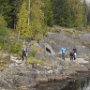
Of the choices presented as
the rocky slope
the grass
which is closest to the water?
the rocky slope

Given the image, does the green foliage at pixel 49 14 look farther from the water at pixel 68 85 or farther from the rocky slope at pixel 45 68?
the water at pixel 68 85

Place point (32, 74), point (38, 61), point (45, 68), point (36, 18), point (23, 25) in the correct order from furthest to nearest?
point (36, 18) → point (23, 25) → point (38, 61) → point (45, 68) → point (32, 74)

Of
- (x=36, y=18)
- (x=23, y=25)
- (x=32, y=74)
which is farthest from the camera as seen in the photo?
(x=36, y=18)

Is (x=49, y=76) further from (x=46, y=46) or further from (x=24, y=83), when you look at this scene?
(x=46, y=46)

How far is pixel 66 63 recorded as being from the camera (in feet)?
185

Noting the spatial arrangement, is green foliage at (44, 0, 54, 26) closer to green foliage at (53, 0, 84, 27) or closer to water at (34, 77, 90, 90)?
green foliage at (53, 0, 84, 27)

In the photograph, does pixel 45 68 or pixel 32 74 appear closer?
pixel 32 74

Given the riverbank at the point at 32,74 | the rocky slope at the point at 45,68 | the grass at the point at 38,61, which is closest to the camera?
the riverbank at the point at 32,74

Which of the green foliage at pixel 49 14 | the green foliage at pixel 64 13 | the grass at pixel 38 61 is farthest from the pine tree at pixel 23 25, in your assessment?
the green foliage at pixel 64 13

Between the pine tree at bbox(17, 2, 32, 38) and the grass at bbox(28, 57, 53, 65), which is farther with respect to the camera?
the pine tree at bbox(17, 2, 32, 38)

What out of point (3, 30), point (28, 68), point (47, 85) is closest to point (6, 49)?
point (3, 30)

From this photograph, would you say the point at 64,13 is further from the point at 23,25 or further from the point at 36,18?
the point at 23,25

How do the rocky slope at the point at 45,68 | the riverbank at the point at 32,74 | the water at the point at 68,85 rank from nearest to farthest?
1. the riverbank at the point at 32,74
2. the rocky slope at the point at 45,68
3. the water at the point at 68,85

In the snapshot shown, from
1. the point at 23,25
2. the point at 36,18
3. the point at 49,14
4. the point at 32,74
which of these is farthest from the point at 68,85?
the point at 49,14
